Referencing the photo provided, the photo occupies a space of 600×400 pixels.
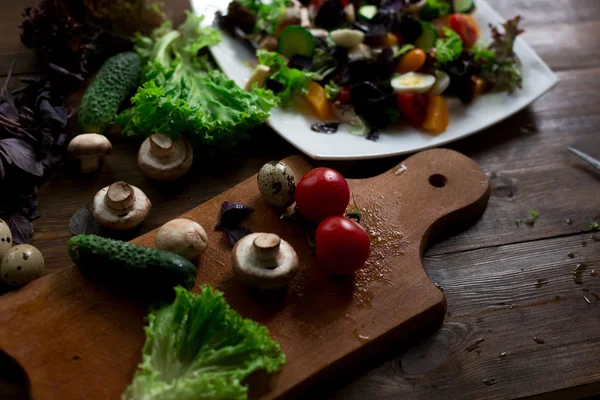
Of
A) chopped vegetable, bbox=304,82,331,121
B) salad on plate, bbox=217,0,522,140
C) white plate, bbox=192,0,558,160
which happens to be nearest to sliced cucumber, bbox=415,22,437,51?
salad on plate, bbox=217,0,522,140

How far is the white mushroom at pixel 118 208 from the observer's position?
2062mm

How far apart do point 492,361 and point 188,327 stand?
1.07m

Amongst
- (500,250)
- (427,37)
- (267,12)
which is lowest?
(500,250)

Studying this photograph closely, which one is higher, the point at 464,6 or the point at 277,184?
the point at 464,6

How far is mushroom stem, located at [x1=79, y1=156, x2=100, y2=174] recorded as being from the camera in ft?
7.75

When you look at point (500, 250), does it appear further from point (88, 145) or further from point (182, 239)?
point (88, 145)

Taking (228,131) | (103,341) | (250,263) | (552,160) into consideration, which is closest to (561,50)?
(552,160)

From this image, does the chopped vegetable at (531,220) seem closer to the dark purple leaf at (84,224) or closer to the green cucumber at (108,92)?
the dark purple leaf at (84,224)

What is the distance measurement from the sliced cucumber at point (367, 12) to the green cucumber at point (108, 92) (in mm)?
1246

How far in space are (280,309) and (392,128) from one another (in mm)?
1217

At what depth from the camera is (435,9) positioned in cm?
313

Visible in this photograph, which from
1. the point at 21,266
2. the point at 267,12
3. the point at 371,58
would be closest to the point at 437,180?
the point at 371,58

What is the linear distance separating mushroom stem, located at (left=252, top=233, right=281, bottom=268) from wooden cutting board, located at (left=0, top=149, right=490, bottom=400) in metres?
0.15

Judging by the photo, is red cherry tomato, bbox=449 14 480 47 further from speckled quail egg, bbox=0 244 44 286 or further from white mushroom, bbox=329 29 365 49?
speckled quail egg, bbox=0 244 44 286
